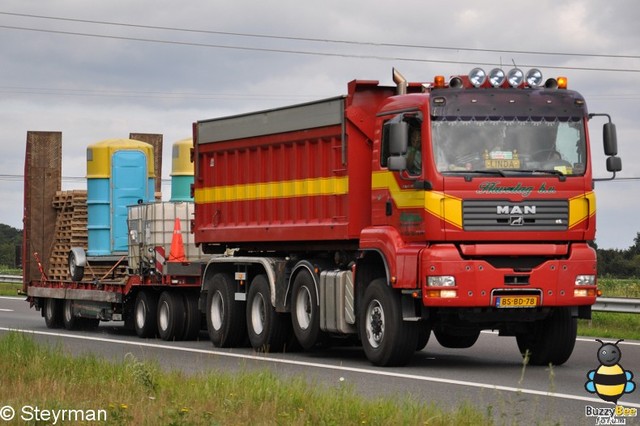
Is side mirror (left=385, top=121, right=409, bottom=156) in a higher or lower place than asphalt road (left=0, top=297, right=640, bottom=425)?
higher

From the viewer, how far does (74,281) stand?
28.9 metres

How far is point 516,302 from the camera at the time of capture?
57.4 ft

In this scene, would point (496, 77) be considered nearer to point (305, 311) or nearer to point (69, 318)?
point (305, 311)

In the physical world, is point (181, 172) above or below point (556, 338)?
above

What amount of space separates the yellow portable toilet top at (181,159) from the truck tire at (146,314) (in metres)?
3.02

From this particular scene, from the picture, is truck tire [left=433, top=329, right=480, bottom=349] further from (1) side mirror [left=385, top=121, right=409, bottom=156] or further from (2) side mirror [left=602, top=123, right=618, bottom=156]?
(1) side mirror [left=385, top=121, right=409, bottom=156]

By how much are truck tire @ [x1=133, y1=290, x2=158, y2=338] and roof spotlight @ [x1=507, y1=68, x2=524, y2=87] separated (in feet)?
32.5

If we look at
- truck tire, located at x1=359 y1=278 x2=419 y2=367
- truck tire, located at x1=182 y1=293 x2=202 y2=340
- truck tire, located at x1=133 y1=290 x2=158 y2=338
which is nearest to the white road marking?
truck tire, located at x1=359 y1=278 x2=419 y2=367

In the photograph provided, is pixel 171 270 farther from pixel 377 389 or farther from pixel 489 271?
pixel 377 389

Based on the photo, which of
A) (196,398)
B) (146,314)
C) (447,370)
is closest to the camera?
(196,398)

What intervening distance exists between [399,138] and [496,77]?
5.45 feet

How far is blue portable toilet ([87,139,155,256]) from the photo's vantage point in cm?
2923

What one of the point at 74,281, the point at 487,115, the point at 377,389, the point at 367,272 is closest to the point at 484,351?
the point at 367,272
